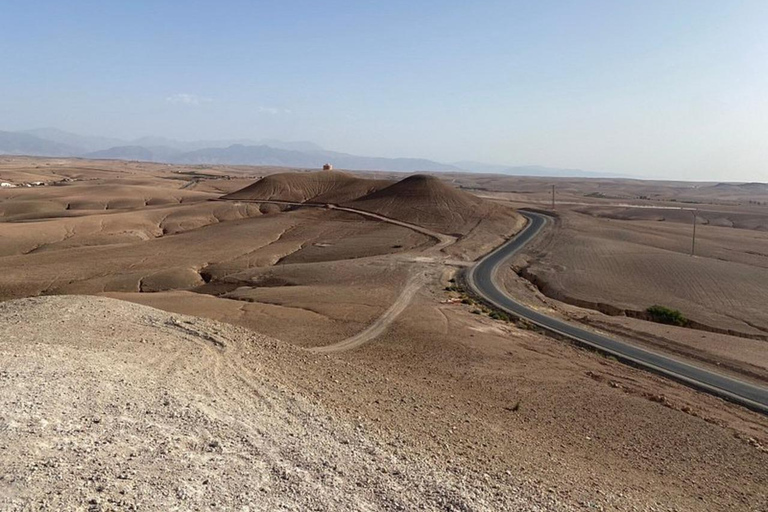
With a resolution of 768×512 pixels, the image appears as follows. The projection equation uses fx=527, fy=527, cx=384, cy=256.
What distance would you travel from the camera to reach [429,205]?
264 feet

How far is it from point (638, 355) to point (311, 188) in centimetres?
8345

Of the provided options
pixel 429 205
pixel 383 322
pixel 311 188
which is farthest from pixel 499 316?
pixel 311 188

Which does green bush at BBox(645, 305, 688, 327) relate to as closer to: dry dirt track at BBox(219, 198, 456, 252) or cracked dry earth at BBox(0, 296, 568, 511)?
dry dirt track at BBox(219, 198, 456, 252)

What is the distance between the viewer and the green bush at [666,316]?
34531 millimetres

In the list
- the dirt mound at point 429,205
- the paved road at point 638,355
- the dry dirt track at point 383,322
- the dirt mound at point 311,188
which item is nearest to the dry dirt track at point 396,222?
the dirt mound at point 429,205

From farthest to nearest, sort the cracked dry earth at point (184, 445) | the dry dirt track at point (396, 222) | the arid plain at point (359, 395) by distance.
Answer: the dry dirt track at point (396, 222)
the arid plain at point (359, 395)
the cracked dry earth at point (184, 445)

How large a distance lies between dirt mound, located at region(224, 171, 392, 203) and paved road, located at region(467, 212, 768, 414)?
56.6 metres

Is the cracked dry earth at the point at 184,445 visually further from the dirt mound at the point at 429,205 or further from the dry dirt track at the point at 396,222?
the dirt mound at the point at 429,205

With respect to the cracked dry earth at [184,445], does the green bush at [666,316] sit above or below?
below

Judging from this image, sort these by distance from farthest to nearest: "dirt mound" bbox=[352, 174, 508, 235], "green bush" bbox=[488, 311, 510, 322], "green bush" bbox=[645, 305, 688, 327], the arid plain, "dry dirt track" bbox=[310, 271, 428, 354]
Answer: "dirt mound" bbox=[352, 174, 508, 235], "green bush" bbox=[645, 305, 688, 327], "green bush" bbox=[488, 311, 510, 322], "dry dirt track" bbox=[310, 271, 428, 354], the arid plain

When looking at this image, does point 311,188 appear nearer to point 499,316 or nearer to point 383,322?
point 499,316

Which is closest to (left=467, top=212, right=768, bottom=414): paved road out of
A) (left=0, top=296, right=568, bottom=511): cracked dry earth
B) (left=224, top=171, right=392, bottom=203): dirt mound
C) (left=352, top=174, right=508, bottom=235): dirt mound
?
(left=0, top=296, right=568, bottom=511): cracked dry earth

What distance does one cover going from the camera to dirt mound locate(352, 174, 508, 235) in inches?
2899

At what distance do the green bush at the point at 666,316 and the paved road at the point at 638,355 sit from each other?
8.59m
